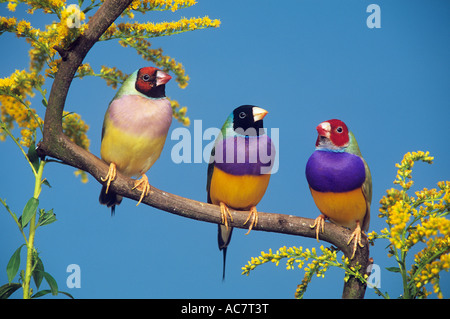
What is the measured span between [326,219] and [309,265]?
17.6 inches

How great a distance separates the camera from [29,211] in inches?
97.4

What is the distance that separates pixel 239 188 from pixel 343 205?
552 mm

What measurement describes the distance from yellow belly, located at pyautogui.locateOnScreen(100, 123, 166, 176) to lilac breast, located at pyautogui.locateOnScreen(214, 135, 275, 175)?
0.35 m

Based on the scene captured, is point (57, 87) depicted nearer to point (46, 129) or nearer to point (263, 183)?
point (46, 129)

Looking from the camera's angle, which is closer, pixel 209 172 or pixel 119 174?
pixel 119 174

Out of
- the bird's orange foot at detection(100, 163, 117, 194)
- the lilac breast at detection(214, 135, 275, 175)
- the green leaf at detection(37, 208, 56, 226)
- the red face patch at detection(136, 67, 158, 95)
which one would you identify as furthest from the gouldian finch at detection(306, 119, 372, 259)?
the green leaf at detection(37, 208, 56, 226)

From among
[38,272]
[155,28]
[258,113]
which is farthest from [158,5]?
[38,272]

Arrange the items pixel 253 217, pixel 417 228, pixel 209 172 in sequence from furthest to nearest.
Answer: pixel 209 172 → pixel 253 217 → pixel 417 228

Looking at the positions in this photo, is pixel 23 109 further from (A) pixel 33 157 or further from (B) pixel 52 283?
(B) pixel 52 283

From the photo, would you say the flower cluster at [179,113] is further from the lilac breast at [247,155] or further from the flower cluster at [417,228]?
the flower cluster at [417,228]

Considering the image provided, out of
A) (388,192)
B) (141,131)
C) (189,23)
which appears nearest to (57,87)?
(141,131)

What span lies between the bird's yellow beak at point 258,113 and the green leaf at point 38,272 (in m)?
1.32

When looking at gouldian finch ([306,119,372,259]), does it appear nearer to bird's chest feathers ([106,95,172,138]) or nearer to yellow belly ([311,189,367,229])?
yellow belly ([311,189,367,229])

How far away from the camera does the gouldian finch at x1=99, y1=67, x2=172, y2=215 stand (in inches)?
100
